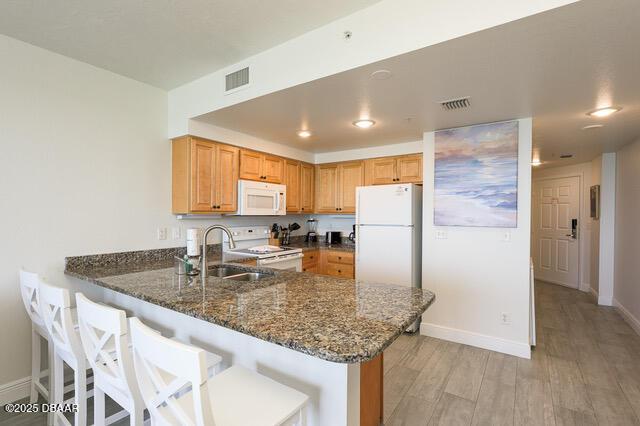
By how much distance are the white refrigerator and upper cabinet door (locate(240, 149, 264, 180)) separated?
49.4 inches

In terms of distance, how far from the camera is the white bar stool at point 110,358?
1132 mm

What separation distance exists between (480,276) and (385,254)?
96 cm

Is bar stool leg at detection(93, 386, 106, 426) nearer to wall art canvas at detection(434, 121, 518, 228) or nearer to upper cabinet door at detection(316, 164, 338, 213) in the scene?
wall art canvas at detection(434, 121, 518, 228)

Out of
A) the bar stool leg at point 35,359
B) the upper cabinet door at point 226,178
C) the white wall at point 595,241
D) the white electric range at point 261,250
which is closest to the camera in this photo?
the bar stool leg at point 35,359

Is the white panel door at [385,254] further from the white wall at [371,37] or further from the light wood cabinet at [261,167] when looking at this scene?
the white wall at [371,37]

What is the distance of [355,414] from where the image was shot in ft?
4.42

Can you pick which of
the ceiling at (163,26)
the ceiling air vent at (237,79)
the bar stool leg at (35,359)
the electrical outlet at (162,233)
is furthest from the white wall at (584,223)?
the bar stool leg at (35,359)

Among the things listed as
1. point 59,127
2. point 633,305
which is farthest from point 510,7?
point 633,305

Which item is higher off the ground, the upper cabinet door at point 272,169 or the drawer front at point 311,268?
the upper cabinet door at point 272,169

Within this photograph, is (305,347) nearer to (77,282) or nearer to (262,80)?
(262,80)

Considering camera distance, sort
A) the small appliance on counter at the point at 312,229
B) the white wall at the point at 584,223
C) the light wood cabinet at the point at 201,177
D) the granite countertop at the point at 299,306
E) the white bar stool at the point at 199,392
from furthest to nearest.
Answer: the white wall at the point at 584,223 → the small appliance on counter at the point at 312,229 → the light wood cabinet at the point at 201,177 → the granite countertop at the point at 299,306 → the white bar stool at the point at 199,392

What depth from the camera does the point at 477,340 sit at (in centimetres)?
309

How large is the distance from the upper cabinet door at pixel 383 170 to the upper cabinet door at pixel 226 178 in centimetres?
182

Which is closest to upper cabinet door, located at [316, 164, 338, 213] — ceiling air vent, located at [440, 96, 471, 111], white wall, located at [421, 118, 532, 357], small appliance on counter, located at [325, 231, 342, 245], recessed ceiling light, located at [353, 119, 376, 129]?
small appliance on counter, located at [325, 231, 342, 245]
